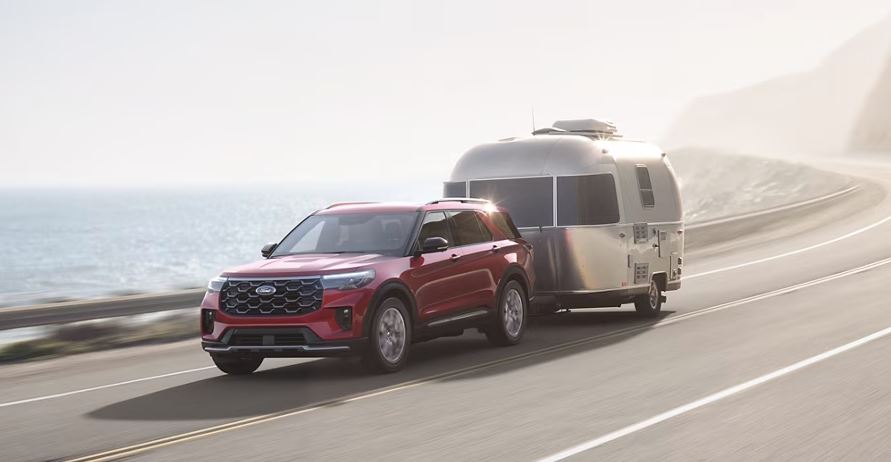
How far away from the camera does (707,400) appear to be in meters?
9.92

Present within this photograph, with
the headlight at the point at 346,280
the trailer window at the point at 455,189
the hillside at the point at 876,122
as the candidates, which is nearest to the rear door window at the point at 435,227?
the headlight at the point at 346,280

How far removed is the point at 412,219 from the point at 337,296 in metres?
1.83

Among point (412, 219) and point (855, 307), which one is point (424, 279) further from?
point (855, 307)

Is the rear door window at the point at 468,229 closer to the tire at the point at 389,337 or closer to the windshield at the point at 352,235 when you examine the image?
the windshield at the point at 352,235

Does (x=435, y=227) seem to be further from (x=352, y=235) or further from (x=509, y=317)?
(x=509, y=317)

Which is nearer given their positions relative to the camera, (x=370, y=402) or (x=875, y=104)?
(x=370, y=402)

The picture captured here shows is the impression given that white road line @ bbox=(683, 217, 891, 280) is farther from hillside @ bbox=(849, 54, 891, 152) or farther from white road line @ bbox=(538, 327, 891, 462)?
hillside @ bbox=(849, 54, 891, 152)

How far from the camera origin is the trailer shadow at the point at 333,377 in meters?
10.4

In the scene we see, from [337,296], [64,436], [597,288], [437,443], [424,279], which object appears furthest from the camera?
[597,288]

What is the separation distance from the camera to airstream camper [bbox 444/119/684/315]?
53.5 feet

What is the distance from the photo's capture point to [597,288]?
1631 centimetres

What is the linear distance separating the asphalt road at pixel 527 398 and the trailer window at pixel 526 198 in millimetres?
1482

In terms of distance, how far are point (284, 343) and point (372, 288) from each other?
97cm

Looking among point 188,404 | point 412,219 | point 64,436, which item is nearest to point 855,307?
point 412,219
